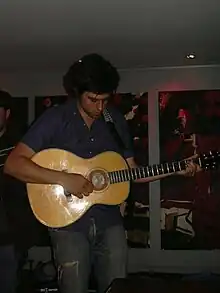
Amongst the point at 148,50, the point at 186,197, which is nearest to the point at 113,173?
the point at 148,50

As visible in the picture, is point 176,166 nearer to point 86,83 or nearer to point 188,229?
point 86,83

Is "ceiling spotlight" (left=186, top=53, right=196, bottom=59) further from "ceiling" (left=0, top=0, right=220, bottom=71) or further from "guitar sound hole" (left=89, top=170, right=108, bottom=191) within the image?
"guitar sound hole" (left=89, top=170, right=108, bottom=191)

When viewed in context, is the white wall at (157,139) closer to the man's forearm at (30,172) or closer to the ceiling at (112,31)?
the ceiling at (112,31)

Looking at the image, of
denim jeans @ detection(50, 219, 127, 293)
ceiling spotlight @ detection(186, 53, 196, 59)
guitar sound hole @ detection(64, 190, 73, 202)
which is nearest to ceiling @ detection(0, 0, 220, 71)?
ceiling spotlight @ detection(186, 53, 196, 59)

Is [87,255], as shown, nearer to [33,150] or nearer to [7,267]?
[33,150]

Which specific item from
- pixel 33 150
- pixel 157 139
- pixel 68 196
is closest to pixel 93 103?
pixel 33 150

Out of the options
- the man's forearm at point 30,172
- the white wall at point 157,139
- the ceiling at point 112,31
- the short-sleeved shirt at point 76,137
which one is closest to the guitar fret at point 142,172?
the short-sleeved shirt at point 76,137

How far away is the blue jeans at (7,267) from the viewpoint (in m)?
2.83

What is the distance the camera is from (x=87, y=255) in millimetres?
2070

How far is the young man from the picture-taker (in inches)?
81.6

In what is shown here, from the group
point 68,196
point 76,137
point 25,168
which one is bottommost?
point 68,196

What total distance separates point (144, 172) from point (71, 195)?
37cm

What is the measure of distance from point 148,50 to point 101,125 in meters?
1.67

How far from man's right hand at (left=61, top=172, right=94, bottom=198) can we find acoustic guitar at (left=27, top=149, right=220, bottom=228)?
25mm
